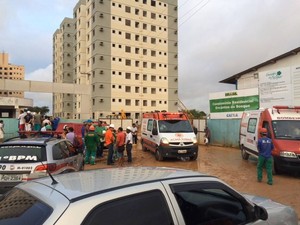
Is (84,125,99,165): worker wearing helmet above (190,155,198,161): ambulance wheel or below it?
above

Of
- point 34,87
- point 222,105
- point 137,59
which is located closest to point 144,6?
point 137,59

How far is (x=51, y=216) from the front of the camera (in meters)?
2.36

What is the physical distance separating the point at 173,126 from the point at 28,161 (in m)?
10.3

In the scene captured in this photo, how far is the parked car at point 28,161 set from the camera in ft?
24.0

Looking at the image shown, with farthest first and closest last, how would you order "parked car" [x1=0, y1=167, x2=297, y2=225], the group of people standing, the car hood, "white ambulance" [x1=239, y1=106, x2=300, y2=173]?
the group of people standing → "white ambulance" [x1=239, y1=106, x2=300, y2=173] → the car hood → "parked car" [x1=0, y1=167, x2=297, y2=225]

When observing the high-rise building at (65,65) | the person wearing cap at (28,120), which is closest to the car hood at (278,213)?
the person wearing cap at (28,120)

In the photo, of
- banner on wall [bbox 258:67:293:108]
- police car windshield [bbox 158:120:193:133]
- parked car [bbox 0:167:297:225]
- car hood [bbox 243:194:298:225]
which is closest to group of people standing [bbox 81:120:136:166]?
police car windshield [bbox 158:120:193:133]

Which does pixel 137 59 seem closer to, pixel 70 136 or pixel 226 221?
pixel 70 136

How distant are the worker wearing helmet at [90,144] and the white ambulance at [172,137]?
3.24m

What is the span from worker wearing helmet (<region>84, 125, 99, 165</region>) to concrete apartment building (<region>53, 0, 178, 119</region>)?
48.0m

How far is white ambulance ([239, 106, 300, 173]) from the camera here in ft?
38.5

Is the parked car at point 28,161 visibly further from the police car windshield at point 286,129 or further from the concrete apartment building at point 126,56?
the concrete apartment building at point 126,56

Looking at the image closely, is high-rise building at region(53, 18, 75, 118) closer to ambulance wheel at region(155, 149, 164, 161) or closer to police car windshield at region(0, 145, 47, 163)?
ambulance wheel at region(155, 149, 164, 161)

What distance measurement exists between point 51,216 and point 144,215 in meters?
0.74
